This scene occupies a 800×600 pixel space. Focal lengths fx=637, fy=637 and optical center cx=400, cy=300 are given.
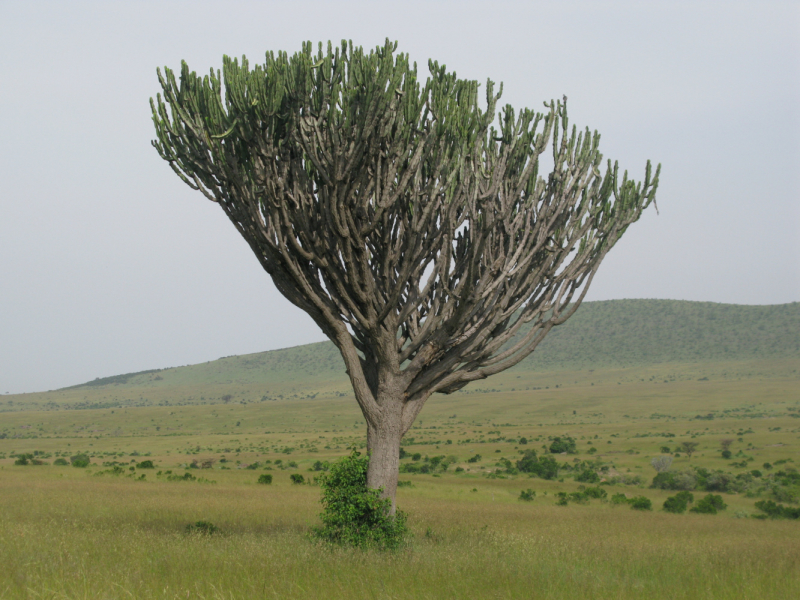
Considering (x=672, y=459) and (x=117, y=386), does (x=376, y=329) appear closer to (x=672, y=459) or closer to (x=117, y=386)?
(x=672, y=459)

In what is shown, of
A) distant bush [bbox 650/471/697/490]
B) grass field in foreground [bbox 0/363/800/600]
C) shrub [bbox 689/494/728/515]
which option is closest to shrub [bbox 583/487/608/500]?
grass field in foreground [bbox 0/363/800/600]

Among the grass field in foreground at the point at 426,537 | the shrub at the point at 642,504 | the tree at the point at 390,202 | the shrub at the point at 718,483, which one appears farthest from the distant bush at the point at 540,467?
the tree at the point at 390,202

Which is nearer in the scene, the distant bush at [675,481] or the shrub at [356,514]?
the shrub at [356,514]

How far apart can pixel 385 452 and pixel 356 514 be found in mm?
1012

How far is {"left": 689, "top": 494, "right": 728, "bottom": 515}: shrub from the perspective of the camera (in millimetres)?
22681

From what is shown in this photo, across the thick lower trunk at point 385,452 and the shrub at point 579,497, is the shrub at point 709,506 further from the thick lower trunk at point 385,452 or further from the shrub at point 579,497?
the thick lower trunk at point 385,452

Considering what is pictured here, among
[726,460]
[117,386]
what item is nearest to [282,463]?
[726,460]

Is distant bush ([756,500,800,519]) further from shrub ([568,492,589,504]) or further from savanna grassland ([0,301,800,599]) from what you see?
shrub ([568,492,589,504])

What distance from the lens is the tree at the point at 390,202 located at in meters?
8.92

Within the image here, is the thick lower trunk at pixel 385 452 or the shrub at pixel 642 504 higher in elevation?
the thick lower trunk at pixel 385 452

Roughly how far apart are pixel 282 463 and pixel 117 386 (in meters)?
160

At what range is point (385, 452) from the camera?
988cm

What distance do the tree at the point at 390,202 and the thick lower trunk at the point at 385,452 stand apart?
0.02 metres

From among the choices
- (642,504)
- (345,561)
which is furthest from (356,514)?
(642,504)
